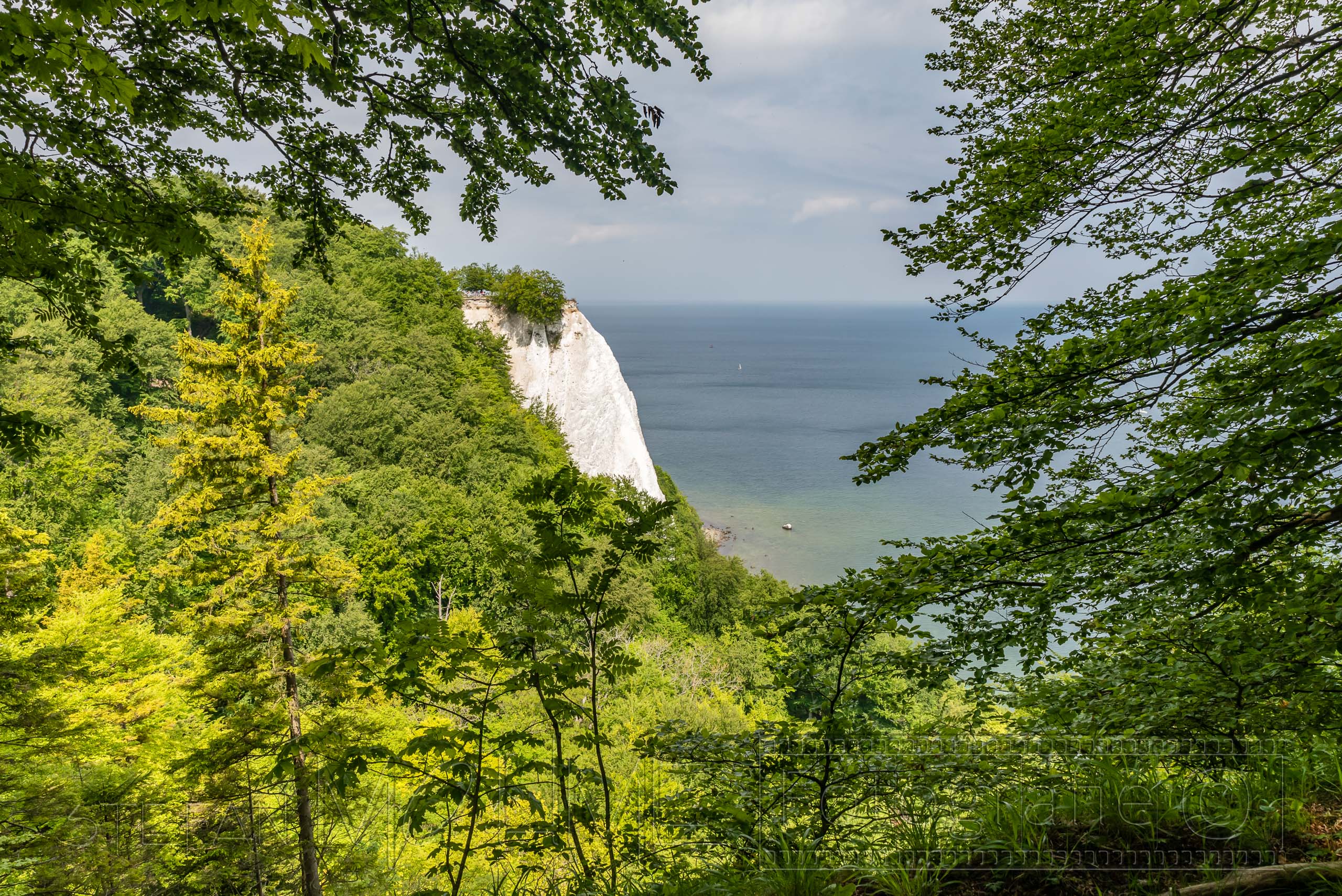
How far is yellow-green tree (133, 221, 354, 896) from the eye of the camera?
8750 mm

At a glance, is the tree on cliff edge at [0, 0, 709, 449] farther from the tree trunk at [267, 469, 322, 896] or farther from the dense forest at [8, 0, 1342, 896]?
the tree trunk at [267, 469, 322, 896]

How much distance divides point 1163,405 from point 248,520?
39.1 feet

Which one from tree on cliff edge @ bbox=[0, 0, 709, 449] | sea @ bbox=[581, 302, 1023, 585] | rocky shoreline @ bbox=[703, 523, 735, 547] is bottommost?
tree on cliff edge @ bbox=[0, 0, 709, 449]

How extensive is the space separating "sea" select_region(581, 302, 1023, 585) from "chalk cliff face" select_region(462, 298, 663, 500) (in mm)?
10340

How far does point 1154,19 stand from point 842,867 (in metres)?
5.07

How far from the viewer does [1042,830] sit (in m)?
2.59

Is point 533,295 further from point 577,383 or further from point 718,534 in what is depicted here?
point 718,534

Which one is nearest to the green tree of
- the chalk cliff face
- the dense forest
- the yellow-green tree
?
the chalk cliff face

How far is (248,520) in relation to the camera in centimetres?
978

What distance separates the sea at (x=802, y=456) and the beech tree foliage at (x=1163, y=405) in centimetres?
57

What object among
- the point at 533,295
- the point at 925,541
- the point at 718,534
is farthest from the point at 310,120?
the point at 718,534

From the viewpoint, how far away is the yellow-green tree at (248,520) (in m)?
8.75

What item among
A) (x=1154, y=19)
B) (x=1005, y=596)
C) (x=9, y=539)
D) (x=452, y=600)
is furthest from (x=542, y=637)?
(x=452, y=600)

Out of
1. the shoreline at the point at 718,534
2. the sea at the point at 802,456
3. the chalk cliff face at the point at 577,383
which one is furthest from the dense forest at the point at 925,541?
the shoreline at the point at 718,534
